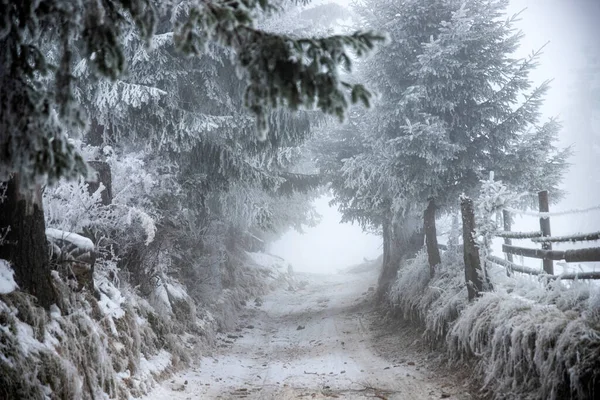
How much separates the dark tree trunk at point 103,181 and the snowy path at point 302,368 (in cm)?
324

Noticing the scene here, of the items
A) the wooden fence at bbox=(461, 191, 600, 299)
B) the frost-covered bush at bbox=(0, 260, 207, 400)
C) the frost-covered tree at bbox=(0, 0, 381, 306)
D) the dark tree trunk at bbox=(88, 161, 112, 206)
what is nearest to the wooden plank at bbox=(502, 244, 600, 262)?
the wooden fence at bbox=(461, 191, 600, 299)

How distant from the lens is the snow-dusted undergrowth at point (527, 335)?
3.89m

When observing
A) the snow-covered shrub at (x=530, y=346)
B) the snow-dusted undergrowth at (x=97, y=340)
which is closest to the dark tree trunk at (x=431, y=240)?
the snow-covered shrub at (x=530, y=346)

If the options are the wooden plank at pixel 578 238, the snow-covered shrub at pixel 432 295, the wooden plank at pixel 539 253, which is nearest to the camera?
the wooden plank at pixel 578 238

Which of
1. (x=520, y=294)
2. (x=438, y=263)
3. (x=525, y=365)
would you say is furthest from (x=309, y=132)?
(x=525, y=365)

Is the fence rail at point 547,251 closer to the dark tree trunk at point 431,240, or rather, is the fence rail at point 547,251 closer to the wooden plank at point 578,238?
the wooden plank at point 578,238

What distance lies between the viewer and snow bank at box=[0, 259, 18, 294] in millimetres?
4075

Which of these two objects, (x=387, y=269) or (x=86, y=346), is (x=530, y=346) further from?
(x=387, y=269)

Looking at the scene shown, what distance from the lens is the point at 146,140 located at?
8.83 meters

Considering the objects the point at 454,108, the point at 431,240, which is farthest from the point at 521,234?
the point at 454,108

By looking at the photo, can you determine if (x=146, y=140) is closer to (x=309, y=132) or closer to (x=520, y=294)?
(x=309, y=132)

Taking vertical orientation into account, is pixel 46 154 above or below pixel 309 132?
below

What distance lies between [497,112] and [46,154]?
412 inches

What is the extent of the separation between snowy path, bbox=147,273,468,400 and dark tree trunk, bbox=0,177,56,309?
2.20 m
